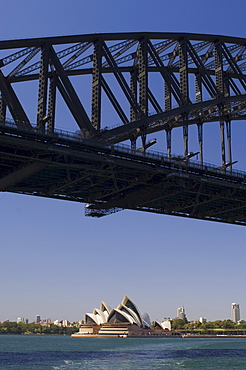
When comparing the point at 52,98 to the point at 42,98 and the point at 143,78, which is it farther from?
the point at 143,78

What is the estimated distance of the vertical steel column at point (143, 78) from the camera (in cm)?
A: 5400

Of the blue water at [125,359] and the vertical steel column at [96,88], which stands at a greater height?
the vertical steel column at [96,88]

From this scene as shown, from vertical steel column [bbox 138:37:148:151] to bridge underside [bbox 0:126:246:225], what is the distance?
13.3ft

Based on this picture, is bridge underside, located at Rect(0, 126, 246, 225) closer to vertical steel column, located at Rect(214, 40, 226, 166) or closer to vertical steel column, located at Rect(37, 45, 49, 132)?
vertical steel column, located at Rect(37, 45, 49, 132)

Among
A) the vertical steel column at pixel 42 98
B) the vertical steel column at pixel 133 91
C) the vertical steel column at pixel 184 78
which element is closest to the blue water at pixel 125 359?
the vertical steel column at pixel 133 91

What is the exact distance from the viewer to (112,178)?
51.7 meters

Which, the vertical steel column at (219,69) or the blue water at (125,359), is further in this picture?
the vertical steel column at (219,69)

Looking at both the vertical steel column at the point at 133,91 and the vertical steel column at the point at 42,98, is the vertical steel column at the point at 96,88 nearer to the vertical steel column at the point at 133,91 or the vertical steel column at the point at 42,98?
the vertical steel column at the point at 133,91

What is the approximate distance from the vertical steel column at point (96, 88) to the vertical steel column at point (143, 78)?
16.9 feet

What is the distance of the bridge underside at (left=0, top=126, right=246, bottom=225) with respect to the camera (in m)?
45.2

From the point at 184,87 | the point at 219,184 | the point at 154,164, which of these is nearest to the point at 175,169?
the point at 154,164

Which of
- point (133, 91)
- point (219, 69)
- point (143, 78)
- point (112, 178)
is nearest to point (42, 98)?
point (112, 178)

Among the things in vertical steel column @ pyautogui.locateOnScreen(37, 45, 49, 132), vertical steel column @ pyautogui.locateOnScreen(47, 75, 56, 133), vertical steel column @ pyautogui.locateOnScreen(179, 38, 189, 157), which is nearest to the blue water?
vertical steel column @ pyautogui.locateOnScreen(179, 38, 189, 157)

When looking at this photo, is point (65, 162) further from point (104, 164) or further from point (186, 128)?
point (186, 128)
